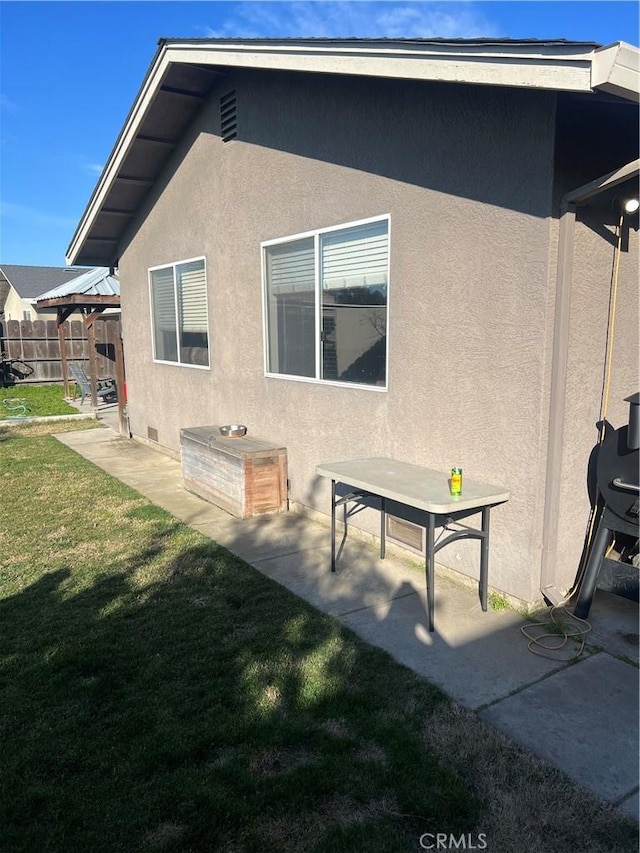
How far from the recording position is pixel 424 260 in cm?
416

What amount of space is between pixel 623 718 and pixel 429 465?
200 centimetres

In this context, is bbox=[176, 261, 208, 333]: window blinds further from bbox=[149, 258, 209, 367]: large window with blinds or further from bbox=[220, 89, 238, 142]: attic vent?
bbox=[220, 89, 238, 142]: attic vent

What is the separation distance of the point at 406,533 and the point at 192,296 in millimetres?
4612

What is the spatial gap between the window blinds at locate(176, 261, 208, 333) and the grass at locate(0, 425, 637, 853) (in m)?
4.19

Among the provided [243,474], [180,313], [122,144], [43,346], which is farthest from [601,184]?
[43,346]

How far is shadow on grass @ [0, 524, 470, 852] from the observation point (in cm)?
214

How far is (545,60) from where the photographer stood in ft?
8.86

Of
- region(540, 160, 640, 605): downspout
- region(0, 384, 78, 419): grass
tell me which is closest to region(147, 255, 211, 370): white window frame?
region(540, 160, 640, 605): downspout

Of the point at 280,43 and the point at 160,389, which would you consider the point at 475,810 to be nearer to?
the point at 280,43

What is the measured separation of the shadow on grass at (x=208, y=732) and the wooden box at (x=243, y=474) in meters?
1.84

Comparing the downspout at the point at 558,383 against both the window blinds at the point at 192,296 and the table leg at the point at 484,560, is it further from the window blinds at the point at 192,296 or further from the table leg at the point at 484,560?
the window blinds at the point at 192,296

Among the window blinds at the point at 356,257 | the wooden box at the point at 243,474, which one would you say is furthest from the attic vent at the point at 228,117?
the wooden box at the point at 243,474

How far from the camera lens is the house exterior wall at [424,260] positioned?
3.53 meters

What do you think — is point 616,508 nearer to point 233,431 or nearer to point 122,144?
point 233,431
